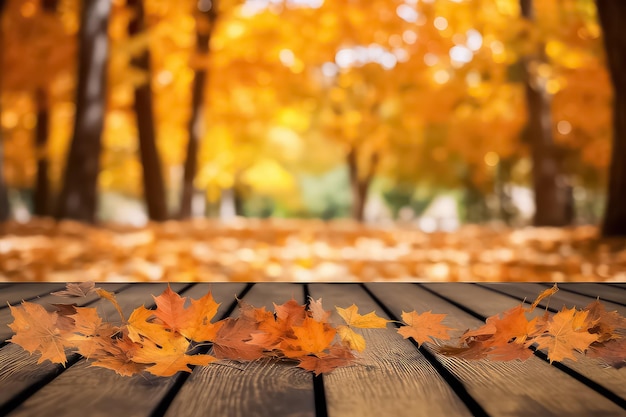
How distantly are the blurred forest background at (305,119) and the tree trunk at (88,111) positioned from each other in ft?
0.06

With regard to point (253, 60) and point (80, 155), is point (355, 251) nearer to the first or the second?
point (80, 155)

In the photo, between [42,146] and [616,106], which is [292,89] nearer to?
[42,146]

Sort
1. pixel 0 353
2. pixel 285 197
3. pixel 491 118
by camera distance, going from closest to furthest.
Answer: pixel 0 353 → pixel 491 118 → pixel 285 197

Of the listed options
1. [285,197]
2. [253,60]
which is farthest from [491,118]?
[285,197]

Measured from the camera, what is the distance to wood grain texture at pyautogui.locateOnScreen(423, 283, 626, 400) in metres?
1.46

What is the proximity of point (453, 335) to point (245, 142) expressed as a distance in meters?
18.6

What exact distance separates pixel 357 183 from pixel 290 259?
47.0ft

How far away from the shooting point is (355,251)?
6.31m

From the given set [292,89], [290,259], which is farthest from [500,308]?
[292,89]

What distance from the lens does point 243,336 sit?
1604 mm

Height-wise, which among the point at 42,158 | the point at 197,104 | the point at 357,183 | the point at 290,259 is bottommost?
the point at 290,259

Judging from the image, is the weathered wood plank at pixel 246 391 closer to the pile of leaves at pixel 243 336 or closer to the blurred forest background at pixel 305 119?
the pile of leaves at pixel 243 336

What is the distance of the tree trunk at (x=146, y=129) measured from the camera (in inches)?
441

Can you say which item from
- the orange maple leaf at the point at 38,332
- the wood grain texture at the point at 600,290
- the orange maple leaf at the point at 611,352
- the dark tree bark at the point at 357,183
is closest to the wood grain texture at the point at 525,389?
the orange maple leaf at the point at 611,352
